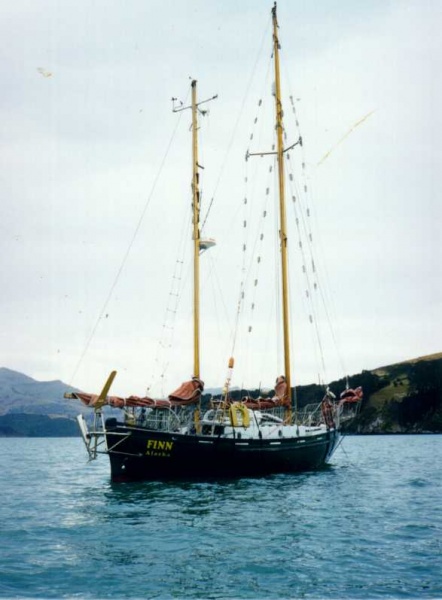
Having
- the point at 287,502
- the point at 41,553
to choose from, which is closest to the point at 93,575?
the point at 41,553

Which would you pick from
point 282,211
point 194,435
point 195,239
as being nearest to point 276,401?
point 194,435

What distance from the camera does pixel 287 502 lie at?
2584 cm

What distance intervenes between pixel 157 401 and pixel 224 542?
15.9 metres

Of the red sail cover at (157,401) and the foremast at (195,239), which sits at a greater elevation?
the foremast at (195,239)

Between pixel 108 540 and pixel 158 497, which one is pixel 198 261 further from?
pixel 108 540

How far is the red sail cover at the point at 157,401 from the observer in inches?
1275

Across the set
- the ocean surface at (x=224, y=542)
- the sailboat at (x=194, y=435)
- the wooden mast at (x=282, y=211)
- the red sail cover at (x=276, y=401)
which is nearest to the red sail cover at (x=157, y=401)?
the sailboat at (x=194, y=435)

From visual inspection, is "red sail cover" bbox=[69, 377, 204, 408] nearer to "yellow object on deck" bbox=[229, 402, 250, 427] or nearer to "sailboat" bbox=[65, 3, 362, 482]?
"sailboat" bbox=[65, 3, 362, 482]

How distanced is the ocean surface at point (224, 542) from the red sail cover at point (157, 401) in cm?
456

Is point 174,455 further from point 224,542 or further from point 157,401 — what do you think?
point 224,542

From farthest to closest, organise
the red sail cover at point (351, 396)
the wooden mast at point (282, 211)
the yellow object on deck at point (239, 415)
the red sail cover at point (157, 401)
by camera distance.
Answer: the red sail cover at point (351, 396)
the wooden mast at point (282, 211)
the yellow object on deck at point (239, 415)
the red sail cover at point (157, 401)

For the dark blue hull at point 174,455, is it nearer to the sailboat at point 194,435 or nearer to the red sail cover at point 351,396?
the sailboat at point 194,435

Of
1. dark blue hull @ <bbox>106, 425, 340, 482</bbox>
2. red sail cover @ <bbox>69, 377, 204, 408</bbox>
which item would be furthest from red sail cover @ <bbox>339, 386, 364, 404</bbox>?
red sail cover @ <bbox>69, 377, 204, 408</bbox>

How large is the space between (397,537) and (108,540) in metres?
9.89
